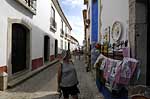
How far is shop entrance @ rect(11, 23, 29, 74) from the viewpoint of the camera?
38.0 feet

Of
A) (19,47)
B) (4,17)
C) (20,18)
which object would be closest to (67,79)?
(4,17)

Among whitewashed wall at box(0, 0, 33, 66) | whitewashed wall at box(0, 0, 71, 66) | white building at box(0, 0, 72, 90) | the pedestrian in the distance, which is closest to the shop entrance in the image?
white building at box(0, 0, 72, 90)

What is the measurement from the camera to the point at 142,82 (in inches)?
200

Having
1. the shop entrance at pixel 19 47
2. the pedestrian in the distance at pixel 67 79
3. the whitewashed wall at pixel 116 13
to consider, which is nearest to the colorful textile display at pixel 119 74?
the pedestrian in the distance at pixel 67 79

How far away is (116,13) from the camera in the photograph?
24.1 feet

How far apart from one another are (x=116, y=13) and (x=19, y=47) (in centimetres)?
633

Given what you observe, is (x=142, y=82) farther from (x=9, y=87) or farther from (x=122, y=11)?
(x=9, y=87)

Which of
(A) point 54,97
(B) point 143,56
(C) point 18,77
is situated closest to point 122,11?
(B) point 143,56

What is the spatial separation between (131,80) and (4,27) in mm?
6177

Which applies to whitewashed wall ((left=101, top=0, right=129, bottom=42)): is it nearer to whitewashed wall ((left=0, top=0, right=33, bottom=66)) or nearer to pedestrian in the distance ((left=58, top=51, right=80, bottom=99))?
pedestrian in the distance ((left=58, top=51, right=80, bottom=99))

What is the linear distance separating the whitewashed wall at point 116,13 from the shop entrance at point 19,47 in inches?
168

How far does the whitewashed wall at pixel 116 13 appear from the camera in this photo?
21.1 feet

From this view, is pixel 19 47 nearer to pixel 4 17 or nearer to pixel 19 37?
pixel 19 37

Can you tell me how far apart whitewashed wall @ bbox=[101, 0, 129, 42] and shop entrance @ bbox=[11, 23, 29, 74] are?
14.0 feet
